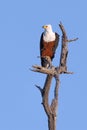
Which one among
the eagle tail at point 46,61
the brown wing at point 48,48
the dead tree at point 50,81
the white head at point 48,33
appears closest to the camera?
the dead tree at point 50,81

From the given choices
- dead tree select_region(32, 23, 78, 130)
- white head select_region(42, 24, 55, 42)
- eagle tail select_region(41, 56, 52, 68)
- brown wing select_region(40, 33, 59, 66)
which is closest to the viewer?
dead tree select_region(32, 23, 78, 130)

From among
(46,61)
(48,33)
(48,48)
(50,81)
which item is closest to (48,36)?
(48,33)

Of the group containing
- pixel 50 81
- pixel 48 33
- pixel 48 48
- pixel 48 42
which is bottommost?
pixel 50 81

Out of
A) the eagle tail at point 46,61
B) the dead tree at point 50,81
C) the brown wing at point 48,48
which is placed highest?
the brown wing at point 48,48

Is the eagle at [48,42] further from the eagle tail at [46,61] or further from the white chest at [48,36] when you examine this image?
the eagle tail at [46,61]

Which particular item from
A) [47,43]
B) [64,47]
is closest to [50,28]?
[47,43]

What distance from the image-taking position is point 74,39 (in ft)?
50.3

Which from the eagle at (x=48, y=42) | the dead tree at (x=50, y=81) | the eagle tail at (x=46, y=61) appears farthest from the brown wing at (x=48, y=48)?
the dead tree at (x=50, y=81)

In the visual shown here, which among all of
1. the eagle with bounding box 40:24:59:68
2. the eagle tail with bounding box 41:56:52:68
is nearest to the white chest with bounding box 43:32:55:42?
the eagle with bounding box 40:24:59:68

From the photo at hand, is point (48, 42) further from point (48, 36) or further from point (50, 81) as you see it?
point (50, 81)

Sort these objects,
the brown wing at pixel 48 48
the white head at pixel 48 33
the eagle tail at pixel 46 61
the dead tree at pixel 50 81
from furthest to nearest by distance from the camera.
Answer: the brown wing at pixel 48 48, the white head at pixel 48 33, the eagle tail at pixel 46 61, the dead tree at pixel 50 81

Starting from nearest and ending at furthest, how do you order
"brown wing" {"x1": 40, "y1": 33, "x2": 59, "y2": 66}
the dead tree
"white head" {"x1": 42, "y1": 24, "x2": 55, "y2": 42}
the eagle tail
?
1. the dead tree
2. the eagle tail
3. "white head" {"x1": 42, "y1": 24, "x2": 55, "y2": 42}
4. "brown wing" {"x1": 40, "y1": 33, "x2": 59, "y2": 66}

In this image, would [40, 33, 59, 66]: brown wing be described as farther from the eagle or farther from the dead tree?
the dead tree

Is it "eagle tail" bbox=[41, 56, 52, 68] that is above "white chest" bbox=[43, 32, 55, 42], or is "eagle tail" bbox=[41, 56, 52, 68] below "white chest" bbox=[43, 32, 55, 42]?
below
